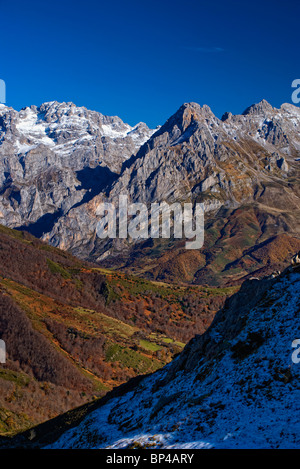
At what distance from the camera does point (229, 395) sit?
32.2 metres

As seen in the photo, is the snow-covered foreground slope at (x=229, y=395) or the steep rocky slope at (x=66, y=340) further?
the steep rocky slope at (x=66, y=340)

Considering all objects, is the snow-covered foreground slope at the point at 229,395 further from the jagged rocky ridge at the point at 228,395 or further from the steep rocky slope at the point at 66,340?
the steep rocky slope at the point at 66,340

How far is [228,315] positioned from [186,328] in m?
141

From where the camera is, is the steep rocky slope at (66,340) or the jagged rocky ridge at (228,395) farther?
the steep rocky slope at (66,340)

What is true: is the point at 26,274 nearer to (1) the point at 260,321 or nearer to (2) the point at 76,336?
(2) the point at 76,336

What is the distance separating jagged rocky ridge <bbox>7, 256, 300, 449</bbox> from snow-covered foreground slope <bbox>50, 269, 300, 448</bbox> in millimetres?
71

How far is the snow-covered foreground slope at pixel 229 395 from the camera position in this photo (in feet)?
91.1

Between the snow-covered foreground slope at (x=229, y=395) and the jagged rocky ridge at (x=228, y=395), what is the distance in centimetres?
7

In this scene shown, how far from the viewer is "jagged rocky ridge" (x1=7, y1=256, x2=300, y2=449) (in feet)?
91.4

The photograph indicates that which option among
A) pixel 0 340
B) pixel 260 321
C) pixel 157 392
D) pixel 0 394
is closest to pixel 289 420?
pixel 260 321

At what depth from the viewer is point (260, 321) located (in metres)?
39.1

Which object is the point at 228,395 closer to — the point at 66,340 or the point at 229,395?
the point at 229,395

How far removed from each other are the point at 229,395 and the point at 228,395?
98mm

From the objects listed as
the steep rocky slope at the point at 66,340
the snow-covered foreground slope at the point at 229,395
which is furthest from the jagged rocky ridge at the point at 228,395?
the steep rocky slope at the point at 66,340
